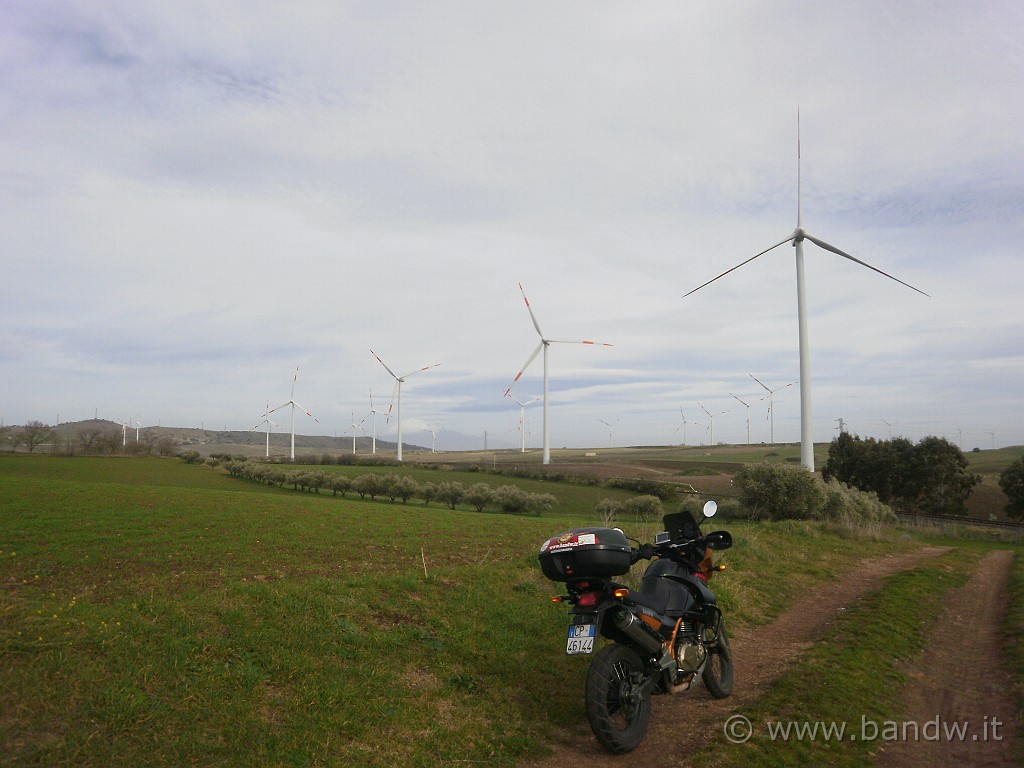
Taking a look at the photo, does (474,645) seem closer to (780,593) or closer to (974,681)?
(974,681)

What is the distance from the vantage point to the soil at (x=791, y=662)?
6.11m

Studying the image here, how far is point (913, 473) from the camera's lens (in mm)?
64125

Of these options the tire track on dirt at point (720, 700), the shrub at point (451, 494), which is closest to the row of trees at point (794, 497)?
the tire track on dirt at point (720, 700)

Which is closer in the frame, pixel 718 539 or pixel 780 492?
pixel 718 539


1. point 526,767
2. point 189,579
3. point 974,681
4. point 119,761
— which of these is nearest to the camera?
point 119,761

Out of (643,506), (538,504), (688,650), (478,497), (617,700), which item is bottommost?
(643,506)

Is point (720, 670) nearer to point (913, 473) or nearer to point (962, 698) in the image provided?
point (962, 698)

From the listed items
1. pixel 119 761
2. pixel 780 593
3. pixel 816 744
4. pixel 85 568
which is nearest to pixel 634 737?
pixel 816 744

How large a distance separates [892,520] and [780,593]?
109 feet

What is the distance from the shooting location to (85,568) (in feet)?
38.5

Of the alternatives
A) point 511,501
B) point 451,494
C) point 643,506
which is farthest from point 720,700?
point 643,506

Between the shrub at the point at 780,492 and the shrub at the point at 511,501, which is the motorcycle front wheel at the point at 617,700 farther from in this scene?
the shrub at the point at 511,501

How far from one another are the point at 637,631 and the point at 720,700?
2.20 m

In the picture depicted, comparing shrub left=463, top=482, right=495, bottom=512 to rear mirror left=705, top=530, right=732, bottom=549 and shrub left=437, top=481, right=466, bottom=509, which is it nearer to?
shrub left=437, top=481, right=466, bottom=509
